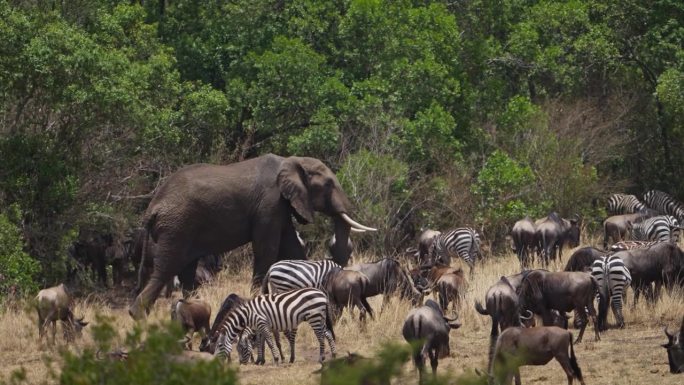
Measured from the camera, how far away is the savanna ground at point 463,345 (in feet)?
53.1

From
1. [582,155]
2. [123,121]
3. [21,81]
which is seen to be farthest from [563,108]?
→ [21,81]

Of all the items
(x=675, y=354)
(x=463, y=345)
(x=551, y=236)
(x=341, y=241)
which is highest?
(x=341, y=241)

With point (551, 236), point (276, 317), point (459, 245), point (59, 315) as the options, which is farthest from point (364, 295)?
point (551, 236)

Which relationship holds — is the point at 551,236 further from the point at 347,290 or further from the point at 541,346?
the point at 541,346

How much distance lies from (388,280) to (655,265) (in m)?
3.77

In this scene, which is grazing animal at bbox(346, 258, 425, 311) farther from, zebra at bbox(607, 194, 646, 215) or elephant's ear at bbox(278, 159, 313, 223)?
zebra at bbox(607, 194, 646, 215)

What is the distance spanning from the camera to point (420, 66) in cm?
2933

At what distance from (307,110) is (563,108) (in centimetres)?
656

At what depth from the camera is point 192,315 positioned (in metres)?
18.5

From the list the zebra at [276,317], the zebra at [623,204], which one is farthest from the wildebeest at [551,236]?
the zebra at [276,317]

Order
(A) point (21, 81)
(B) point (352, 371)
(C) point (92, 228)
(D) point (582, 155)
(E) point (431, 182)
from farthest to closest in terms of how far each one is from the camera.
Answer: (D) point (582, 155)
(E) point (431, 182)
(C) point (92, 228)
(A) point (21, 81)
(B) point (352, 371)

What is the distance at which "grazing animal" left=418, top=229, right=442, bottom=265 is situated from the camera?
26.0 m

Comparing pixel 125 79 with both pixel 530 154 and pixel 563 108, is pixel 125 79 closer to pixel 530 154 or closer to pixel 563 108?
pixel 530 154

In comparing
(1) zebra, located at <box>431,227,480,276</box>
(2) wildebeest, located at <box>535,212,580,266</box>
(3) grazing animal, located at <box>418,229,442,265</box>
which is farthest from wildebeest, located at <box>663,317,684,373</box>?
(3) grazing animal, located at <box>418,229,442,265</box>
